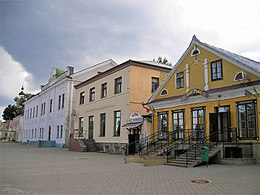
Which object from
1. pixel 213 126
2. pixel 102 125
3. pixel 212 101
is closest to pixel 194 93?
pixel 212 101

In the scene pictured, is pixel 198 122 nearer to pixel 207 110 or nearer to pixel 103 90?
pixel 207 110

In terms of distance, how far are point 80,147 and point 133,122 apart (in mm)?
7644

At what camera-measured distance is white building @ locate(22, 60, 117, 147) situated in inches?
1415

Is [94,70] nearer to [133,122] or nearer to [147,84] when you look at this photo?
[147,84]

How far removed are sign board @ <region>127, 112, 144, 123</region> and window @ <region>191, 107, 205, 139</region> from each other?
199 inches

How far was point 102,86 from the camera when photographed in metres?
29.2

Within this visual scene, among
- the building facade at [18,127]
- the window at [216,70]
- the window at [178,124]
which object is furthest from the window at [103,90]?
the building facade at [18,127]

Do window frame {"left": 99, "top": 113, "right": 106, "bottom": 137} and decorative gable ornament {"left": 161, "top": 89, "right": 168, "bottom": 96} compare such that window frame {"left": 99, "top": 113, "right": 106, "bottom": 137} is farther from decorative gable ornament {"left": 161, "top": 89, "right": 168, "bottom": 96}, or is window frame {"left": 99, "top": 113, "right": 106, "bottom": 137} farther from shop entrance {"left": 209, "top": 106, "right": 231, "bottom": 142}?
shop entrance {"left": 209, "top": 106, "right": 231, "bottom": 142}

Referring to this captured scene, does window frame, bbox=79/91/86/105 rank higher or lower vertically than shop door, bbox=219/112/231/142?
higher

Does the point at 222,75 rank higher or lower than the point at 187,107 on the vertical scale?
higher

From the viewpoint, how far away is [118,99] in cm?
2588

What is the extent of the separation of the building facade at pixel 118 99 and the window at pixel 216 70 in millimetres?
6933

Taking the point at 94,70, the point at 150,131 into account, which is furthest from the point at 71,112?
the point at 150,131

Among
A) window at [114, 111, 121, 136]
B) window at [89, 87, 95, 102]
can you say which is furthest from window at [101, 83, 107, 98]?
window at [114, 111, 121, 136]
